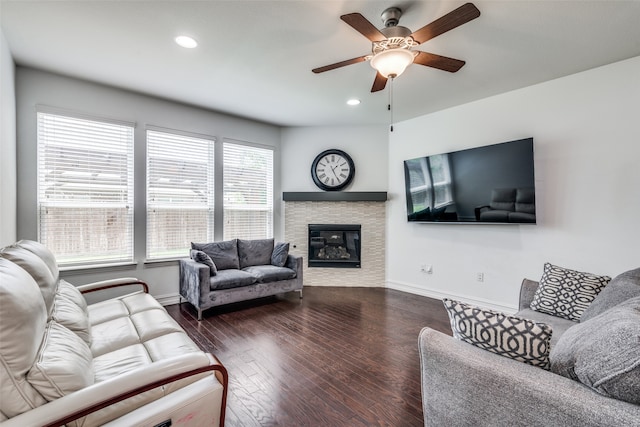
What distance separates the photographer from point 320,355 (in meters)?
2.50

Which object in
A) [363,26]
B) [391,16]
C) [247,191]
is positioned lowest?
[247,191]

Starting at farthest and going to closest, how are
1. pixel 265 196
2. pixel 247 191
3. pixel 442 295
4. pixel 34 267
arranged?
1. pixel 265 196
2. pixel 247 191
3. pixel 442 295
4. pixel 34 267

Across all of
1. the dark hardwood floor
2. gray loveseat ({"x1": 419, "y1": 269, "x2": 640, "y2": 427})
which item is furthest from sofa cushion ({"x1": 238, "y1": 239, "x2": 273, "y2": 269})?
gray loveseat ({"x1": 419, "y1": 269, "x2": 640, "y2": 427})

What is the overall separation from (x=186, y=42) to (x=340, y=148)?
2916 millimetres

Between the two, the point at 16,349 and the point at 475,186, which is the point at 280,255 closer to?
the point at 475,186

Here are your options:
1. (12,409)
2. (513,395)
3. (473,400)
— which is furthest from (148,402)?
(513,395)

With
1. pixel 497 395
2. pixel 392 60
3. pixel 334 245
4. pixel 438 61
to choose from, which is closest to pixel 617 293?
pixel 497 395

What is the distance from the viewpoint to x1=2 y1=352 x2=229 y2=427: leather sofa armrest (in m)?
0.90

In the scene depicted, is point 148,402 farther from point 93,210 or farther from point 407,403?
point 93,210

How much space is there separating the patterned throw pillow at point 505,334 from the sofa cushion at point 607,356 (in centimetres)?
8

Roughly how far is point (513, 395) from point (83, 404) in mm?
1541

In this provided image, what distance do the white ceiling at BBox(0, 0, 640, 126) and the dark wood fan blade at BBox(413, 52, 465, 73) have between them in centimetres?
27

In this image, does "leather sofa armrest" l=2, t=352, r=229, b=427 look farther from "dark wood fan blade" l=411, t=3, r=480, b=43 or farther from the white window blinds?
the white window blinds

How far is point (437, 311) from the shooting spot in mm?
3629
